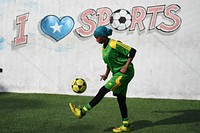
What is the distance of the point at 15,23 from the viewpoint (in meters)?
8.55

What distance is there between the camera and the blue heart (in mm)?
8367

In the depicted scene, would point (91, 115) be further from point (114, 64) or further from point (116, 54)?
point (116, 54)

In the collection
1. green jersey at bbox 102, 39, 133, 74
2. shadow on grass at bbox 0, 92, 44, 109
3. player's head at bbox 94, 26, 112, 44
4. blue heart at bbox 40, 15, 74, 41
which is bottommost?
shadow on grass at bbox 0, 92, 44, 109

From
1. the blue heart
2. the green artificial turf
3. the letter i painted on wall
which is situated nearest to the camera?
the green artificial turf

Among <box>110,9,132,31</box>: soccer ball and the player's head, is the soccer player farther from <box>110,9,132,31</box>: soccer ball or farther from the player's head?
<box>110,9,132,31</box>: soccer ball

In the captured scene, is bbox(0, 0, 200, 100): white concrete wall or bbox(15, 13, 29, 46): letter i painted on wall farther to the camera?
bbox(15, 13, 29, 46): letter i painted on wall

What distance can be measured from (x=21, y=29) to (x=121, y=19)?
2.60 metres

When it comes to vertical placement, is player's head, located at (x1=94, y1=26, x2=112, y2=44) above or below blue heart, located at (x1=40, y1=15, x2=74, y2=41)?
below

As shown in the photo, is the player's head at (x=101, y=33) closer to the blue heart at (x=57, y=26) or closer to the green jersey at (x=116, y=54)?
the green jersey at (x=116, y=54)

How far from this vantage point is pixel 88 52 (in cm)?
837

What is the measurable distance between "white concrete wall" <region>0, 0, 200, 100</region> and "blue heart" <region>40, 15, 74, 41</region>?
0.28ft

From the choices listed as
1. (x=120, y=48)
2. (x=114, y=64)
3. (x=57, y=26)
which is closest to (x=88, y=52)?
(x=57, y=26)

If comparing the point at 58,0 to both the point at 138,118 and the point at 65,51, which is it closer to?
the point at 65,51

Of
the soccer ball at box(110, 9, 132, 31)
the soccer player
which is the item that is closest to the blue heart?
the soccer ball at box(110, 9, 132, 31)
